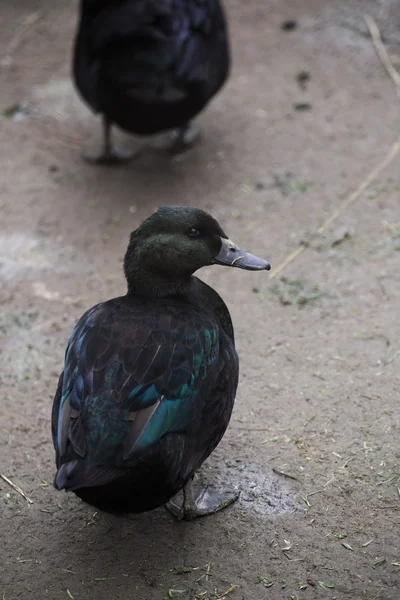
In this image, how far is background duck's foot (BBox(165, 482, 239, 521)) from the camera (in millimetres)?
3490

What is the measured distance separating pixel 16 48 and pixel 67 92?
3.72 ft

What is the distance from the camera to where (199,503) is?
355 cm

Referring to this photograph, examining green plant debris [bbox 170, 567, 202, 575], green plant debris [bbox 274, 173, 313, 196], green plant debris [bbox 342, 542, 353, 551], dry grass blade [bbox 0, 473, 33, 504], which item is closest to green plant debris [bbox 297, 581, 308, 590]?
green plant debris [bbox 342, 542, 353, 551]

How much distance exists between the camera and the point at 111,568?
3289 mm

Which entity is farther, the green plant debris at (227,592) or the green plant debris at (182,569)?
the green plant debris at (182,569)

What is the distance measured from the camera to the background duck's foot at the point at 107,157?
636 cm

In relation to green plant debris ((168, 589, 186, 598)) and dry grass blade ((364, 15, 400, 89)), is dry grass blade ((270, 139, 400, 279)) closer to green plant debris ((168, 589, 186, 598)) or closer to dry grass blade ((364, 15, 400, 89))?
dry grass blade ((364, 15, 400, 89))

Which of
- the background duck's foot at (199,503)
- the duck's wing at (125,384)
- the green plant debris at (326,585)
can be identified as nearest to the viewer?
the duck's wing at (125,384)

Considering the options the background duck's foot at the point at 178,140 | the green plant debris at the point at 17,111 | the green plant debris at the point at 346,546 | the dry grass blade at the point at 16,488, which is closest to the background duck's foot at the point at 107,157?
the background duck's foot at the point at 178,140

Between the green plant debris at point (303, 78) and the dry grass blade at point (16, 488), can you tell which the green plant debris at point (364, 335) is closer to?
the dry grass blade at point (16, 488)

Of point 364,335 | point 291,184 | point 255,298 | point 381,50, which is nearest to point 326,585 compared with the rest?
point 364,335

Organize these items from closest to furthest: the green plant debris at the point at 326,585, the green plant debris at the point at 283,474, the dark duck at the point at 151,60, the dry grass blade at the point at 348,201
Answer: the green plant debris at the point at 326,585, the green plant debris at the point at 283,474, the dry grass blade at the point at 348,201, the dark duck at the point at 151,60

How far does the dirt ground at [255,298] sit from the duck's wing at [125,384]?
62 cm

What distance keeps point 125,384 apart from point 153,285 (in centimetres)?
63
